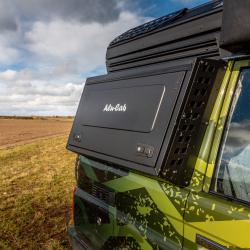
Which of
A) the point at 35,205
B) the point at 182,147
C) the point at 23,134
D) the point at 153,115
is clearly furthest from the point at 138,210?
the point at 23,134

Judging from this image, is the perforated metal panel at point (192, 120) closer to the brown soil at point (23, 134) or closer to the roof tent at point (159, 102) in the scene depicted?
the roof tent at point (159, 102)

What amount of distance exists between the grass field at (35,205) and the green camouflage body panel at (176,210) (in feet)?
6.06

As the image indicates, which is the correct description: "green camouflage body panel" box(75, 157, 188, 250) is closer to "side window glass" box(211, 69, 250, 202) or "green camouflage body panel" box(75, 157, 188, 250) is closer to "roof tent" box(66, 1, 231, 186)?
"roof tent" box(66, 1, 231, 186)

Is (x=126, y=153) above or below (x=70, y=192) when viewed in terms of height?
above

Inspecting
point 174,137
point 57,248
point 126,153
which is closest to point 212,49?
point 174,137

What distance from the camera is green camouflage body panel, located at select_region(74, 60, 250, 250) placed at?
1.11 meters

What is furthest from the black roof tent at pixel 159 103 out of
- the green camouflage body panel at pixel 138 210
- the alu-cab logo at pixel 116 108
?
the green camouflage body panel at pixel 138 210

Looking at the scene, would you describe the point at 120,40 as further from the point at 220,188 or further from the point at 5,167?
the point at 5,167

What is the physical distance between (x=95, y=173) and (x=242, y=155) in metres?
1.31

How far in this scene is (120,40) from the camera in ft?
9.14

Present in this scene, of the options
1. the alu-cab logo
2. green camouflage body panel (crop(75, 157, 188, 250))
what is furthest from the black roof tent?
green camouflage body panel (crop(75, 157, 188, 250))

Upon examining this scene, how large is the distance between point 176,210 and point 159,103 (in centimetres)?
72

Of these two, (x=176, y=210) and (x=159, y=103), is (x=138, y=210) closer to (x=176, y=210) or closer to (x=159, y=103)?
(x=176, y=210)

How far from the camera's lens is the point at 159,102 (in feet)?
4.96
